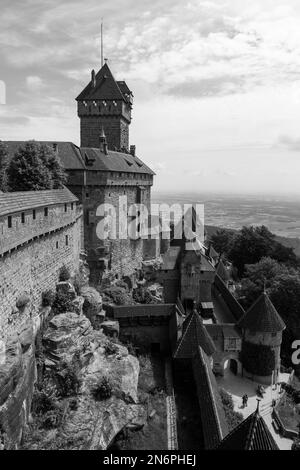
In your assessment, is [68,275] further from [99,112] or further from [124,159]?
[99,112]

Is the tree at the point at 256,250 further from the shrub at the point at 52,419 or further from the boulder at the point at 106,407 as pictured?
the shrub at the point at 52,419

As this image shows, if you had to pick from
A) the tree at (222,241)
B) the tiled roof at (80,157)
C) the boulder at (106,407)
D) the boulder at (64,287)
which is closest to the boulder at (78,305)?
the boulder at (64,287)

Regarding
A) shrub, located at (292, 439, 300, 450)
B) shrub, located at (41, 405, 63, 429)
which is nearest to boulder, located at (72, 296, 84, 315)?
shrub, located at (41, 405, 63, 429)

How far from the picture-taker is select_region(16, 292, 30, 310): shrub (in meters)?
15.4

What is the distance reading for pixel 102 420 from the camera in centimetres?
1586

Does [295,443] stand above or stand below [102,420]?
below

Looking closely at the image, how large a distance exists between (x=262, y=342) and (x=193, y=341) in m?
5.31

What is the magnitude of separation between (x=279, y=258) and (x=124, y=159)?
30.5 m

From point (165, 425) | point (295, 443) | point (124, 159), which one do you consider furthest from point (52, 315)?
point (124, 159)

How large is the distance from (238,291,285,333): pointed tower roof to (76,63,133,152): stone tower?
73.8 ft

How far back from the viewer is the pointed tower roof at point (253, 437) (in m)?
10.8

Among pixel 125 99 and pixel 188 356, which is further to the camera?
pixel 125 99

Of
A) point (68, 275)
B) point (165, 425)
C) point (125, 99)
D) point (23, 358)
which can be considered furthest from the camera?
point (125, 99)

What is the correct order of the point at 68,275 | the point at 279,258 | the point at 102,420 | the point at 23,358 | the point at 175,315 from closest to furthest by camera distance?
the point at 23,358 → the point at 102,420 → the point at 68,275 → the point at 175,315 → the point at 279,258
